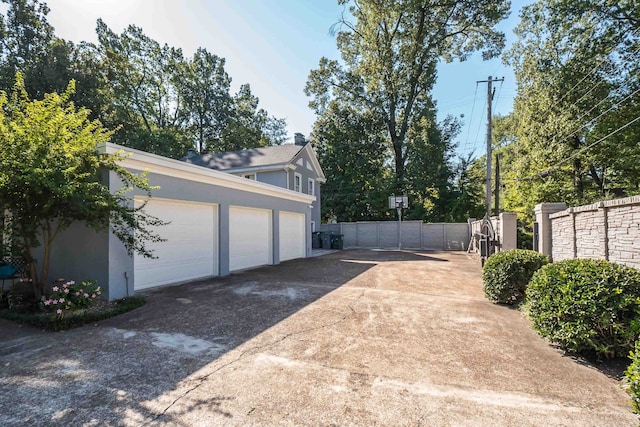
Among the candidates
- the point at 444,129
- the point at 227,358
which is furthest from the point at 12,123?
the point at 444,129

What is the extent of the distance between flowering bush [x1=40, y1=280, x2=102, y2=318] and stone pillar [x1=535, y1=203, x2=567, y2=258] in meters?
9.71

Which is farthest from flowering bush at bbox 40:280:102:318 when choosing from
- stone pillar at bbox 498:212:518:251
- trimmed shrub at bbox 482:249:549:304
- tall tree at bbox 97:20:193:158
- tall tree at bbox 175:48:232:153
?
tall tree at bbox 175:48:232:153

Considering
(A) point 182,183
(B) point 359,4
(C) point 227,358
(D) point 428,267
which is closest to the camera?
(C) point 227,358

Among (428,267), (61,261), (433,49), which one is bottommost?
(428,267)

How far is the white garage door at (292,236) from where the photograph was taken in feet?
40.8

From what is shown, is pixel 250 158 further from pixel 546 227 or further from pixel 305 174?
pixel 546 227

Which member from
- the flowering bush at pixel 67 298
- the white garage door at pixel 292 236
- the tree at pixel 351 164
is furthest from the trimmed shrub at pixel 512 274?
the tree at pixel 351 164

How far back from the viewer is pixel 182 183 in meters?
7.50

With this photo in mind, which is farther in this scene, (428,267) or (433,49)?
(433,49)

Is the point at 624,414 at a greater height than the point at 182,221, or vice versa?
the point at 182,221

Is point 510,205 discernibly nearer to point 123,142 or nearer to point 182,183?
point 182,183

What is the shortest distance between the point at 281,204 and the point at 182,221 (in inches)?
182

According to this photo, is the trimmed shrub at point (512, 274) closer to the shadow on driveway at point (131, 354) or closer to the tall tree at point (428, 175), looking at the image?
the shadow on driveway at point (131, 354)

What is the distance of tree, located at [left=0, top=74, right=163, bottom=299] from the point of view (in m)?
4.50
